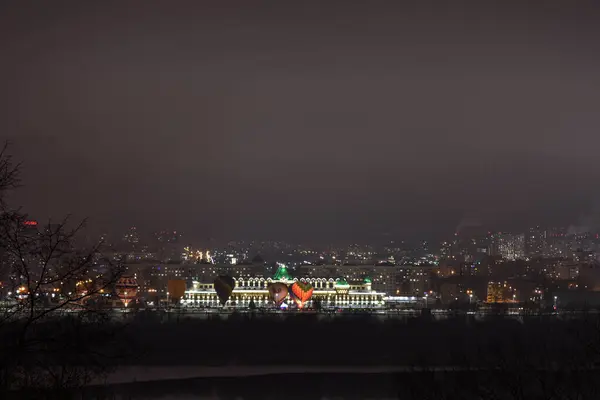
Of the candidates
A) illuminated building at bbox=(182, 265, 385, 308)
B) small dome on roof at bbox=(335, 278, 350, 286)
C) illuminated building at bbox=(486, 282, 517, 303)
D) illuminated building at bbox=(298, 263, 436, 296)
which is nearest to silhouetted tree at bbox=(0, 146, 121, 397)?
illuminated building at bbox=(182, 265, 385, 308)

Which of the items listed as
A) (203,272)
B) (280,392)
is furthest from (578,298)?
(280,392)

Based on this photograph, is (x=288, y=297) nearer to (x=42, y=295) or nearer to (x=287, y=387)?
(x=287, y=387)

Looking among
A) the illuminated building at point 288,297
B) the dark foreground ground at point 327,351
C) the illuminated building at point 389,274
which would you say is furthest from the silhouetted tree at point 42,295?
the illuminated building at point 389,274

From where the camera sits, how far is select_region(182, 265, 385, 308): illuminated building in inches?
2830

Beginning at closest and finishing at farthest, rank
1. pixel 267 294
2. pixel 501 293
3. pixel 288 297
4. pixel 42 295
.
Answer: pixel 42 295
pixel 288 297
pixel 267 294
pixel 501 293

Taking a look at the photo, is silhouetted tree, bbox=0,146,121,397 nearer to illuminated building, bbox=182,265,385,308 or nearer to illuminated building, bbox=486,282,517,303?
illuminated building, bbox=182,265,385,308

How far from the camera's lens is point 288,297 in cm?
7038

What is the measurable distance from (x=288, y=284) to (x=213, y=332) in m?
25.8

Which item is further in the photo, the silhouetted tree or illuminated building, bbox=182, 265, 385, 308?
illuminated building, bbox=182, 265, 385, 308

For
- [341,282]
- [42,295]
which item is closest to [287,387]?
[42,295]

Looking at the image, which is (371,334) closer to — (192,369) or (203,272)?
(192,369)

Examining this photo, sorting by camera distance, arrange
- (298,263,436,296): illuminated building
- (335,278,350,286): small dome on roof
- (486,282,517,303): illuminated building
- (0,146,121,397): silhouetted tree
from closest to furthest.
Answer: (0,146,121,397): silhouetted tree, (335,278,350,286): small dome on roof, (486,282,517,303): illuminated building, (298,263,436,296): illuminated building

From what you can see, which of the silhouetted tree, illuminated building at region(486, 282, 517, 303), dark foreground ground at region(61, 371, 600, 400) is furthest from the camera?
illuminated building at region(486, 282, 517, 303)

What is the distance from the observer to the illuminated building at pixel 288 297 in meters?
71.9
